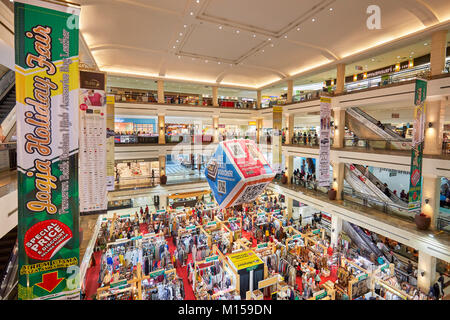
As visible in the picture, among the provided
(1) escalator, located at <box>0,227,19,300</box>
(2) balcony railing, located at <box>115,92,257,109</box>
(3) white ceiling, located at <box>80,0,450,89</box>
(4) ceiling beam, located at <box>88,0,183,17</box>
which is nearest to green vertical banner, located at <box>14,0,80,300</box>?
(1) escalator, located at <box>0,227,19,300</box>

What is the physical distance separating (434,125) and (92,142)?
1116 cm

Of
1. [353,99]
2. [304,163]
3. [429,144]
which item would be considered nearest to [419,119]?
[429,144]

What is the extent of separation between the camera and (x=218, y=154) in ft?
14.8

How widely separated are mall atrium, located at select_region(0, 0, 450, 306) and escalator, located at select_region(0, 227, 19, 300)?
0.03 meters

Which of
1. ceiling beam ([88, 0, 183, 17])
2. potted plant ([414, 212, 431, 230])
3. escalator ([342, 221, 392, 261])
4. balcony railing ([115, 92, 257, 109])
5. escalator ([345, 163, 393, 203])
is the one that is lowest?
escalator ([342, 221, 392, 261])

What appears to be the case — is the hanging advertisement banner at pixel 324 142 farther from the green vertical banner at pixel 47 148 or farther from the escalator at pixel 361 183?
the green vertical banner at pixel 47 148

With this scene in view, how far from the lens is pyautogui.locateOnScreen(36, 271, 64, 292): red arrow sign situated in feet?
7.77

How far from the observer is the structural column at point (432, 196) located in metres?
7.94

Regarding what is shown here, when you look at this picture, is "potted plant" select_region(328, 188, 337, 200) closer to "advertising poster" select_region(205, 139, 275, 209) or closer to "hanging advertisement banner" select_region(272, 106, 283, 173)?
"hanging advertisement banner" select_region(272, 106, 283, 173)

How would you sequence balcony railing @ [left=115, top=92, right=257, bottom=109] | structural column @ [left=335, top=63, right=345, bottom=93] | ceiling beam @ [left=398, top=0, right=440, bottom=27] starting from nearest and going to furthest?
ceiling beam @ [left=398, top=0, right=440, bottom=27], structural column @ [left=335, top=63, right=345, bottom=93], balcony railing @ [left=115, top=92, right=257, bottom=109]

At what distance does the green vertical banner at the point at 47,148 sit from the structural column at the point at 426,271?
10.8 m

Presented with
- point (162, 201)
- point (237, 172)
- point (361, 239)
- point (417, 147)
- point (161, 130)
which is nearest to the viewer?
point (237, 172)

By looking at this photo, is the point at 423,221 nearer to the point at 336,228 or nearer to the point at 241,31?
the point at 336,228

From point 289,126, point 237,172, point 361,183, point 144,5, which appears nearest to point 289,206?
point 361,183
